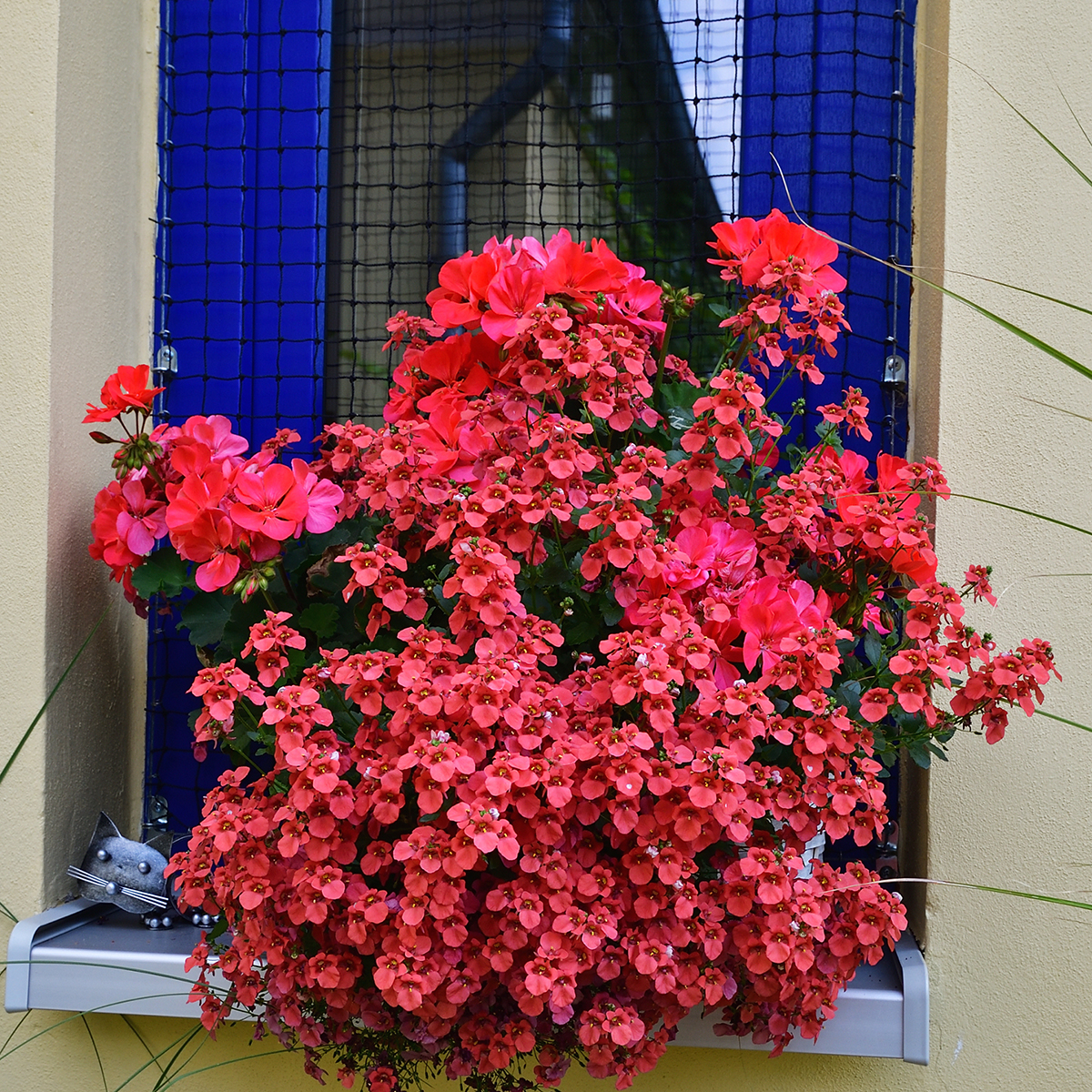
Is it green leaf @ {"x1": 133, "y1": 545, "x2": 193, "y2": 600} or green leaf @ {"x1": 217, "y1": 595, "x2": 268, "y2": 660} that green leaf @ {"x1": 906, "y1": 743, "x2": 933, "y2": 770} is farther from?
green leaf @ {"x1": 133, "y1": 545, "x2": 193, "y2": 600}

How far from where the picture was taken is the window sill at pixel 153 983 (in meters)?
1.20

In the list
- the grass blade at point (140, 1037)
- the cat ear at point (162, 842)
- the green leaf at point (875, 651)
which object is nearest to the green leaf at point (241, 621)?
the cat ear at point (162, 842)

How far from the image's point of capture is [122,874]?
1465 millimetres

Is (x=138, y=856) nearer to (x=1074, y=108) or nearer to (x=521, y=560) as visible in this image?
(x=521, y=560)

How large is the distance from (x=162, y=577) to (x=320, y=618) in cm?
26

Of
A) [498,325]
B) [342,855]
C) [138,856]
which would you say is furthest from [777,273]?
[138,856]

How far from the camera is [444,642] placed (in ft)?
3.27

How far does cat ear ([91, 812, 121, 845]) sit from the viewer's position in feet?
4.88

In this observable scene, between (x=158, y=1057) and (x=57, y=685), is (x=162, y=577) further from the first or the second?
(x=158, y=1057)

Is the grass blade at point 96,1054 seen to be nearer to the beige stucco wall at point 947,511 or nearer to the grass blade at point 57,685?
the beige stucco wall at point 947,511

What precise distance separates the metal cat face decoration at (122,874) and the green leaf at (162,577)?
1.43 feet

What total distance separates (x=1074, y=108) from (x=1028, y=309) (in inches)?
11.3

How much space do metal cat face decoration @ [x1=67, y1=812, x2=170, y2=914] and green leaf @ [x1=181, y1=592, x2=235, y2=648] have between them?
406mm

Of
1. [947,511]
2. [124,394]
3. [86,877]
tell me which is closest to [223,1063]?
[86,877]
